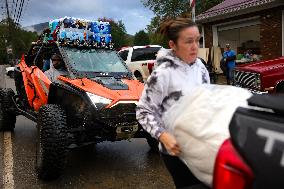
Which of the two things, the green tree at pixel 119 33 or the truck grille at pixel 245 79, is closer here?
the truck grille at pixel 245 79

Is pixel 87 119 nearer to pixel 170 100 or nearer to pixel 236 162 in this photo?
pixel 170 100

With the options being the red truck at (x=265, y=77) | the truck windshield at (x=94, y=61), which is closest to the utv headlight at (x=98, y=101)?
the truck windshield at (x=94, y=61)

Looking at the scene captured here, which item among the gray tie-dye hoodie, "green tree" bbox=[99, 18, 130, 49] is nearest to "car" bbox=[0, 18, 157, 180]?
the gray tie-dye hoodie

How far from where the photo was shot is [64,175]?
5.45 metres

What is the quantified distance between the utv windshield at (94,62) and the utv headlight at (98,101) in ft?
3.25

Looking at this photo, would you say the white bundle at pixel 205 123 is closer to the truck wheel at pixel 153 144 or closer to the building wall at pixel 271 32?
the truck wheel at pixel 153 144

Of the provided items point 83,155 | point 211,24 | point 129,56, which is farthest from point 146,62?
point 83,155

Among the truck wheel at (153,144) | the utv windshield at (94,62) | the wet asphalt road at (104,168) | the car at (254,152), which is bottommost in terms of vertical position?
the wet asphalt road at (104,168)

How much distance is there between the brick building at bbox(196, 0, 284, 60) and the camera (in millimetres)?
17219

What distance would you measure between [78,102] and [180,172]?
11.5ft

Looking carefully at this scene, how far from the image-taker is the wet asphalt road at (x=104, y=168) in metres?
5.05

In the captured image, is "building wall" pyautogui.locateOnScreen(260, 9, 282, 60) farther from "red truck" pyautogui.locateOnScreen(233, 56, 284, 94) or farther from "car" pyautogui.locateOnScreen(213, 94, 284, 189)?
"car" pyautogui.locateOnScreen(213, 94, 284, 189)

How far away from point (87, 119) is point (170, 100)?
120 inches

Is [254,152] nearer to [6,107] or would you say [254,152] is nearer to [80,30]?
[80,30]
